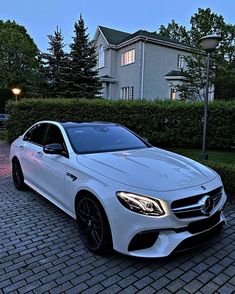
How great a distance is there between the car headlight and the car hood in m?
0.11

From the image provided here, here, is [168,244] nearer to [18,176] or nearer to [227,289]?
[227,289]

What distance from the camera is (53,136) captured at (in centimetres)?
421

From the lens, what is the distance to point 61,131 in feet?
13.1

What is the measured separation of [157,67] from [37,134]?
1799 cm

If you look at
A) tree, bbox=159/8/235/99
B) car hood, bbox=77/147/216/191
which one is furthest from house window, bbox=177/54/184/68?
car hood, bbox=77/147/216/191

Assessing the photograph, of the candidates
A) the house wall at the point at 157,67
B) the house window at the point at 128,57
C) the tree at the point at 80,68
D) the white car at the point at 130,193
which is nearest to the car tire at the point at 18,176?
the white car at the point at 130,193

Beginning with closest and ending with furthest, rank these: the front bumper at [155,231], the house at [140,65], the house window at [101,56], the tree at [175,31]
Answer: the front bumper at [155,231] → the house at [140,65] → the house window at [101,56] → the tree at [175,31]

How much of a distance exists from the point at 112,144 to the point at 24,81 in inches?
1428

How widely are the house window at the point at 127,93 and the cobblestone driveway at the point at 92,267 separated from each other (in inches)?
731

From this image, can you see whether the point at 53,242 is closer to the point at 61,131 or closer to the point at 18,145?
the point at 61,131

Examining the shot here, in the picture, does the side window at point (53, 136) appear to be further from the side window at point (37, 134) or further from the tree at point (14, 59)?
the tree at point (14, 59)

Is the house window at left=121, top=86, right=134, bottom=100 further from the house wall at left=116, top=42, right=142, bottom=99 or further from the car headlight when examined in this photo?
the car headlight

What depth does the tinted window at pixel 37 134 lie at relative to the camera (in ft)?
15.2

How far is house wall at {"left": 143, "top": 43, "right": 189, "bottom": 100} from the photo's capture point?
2053 cm
